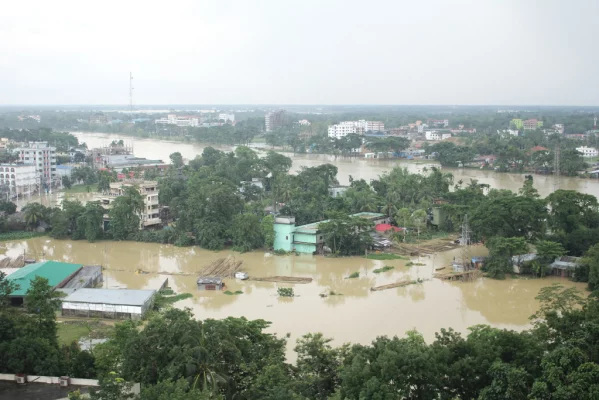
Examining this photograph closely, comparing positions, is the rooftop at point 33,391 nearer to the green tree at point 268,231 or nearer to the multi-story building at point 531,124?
the green tree at point 268,231

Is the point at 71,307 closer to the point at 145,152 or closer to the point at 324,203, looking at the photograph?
the point at 324,203

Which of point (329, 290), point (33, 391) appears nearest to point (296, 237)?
point (329, 290)

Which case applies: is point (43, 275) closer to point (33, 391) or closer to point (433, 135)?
point (33, 391)

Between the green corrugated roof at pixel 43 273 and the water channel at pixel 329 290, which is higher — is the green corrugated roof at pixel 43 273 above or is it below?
above

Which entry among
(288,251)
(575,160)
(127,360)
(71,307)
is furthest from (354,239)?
(575,160)

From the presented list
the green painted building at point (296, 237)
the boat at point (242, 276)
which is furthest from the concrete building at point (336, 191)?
the boat at point (242, 276)

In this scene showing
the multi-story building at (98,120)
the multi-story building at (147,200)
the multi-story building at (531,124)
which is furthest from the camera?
the multi-story building at (98,120)
